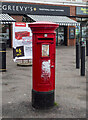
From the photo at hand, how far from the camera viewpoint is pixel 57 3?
2323cm

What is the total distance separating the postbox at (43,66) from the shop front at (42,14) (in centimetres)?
1577

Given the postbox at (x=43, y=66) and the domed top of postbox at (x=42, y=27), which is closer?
the domed top of postbox at (x=42, y=27)

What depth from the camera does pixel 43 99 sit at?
4285mm

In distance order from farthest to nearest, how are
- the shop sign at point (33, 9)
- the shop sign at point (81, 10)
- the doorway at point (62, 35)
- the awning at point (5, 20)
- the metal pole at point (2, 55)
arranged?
the doorway at point (62, 35)
the shop sign at point (81, 10)
the shop sign at point (33, 9)
the awning at point (5, 20)
the metal pole at point (2, 55)

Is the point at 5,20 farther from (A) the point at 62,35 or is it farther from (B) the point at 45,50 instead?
(B) the point at 45,50

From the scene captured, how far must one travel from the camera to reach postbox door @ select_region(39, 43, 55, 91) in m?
4.23

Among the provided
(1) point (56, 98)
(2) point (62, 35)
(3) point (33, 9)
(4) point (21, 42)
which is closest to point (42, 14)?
(3) point (33, 9)

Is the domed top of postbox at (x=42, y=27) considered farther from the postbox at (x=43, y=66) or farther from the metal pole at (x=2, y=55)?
the metal pole at (x=2, y=55)

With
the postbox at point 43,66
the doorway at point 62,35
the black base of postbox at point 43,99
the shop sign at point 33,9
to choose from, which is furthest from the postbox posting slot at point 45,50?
the doorway at point 62,35

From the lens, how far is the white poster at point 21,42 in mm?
9219

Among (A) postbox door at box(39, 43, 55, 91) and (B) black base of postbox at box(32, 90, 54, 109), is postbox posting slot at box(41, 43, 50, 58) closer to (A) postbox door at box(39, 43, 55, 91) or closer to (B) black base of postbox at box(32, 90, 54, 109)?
(A) postbox door at box(39, 43, 55, 91)

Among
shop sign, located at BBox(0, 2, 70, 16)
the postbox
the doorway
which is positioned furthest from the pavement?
the doorway

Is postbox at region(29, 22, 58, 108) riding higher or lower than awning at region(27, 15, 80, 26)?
lower

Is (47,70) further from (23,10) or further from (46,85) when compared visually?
(23,10)
